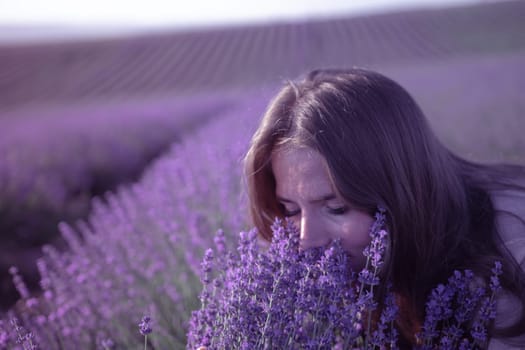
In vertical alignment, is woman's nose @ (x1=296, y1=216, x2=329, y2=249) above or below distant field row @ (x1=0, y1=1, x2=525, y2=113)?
below

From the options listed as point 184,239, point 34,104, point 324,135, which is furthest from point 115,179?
point 34,104

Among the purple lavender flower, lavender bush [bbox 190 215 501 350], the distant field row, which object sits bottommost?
the purple lavender flower

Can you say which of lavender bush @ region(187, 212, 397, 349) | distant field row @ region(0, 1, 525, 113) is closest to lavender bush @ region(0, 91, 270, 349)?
lavender bush @ region(187, 212, 397, 349)

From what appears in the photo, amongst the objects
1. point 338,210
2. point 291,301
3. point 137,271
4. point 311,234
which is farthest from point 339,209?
point 137,271

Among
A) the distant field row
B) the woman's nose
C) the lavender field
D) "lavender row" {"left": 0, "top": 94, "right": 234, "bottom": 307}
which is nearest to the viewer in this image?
the woman's nose

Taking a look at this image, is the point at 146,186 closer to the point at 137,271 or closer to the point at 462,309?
the point at 137,271

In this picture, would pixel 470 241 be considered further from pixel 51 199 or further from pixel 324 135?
pixel 51 199

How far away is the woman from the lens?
1.41 meters

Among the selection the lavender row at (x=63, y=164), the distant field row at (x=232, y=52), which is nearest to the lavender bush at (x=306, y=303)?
the lavender row at (x=63, y=164)

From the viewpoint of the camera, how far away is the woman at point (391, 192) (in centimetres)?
141

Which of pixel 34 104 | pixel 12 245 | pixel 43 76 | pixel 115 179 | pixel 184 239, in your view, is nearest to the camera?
pixel 184 239

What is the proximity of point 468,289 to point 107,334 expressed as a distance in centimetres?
139

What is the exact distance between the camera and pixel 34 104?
17625mm

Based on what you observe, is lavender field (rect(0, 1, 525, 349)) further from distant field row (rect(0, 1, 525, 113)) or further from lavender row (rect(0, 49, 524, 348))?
distant field row (rect(0, 1, 525, 113))
